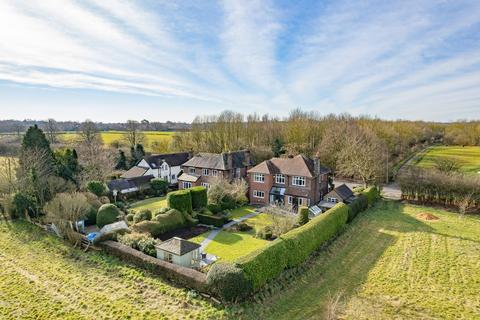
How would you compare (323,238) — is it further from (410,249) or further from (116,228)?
(116,228)

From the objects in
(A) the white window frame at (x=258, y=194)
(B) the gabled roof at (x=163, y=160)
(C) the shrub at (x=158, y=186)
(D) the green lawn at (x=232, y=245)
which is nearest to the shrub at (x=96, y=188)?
(C) the shrub at (x=158, y=186)

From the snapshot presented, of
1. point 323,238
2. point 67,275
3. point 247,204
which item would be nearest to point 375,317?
point 323,238

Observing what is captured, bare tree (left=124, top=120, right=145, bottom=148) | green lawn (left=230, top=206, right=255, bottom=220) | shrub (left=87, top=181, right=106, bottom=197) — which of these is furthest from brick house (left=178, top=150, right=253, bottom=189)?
bare tree (left=124, top=120, right=145, bottom=148)

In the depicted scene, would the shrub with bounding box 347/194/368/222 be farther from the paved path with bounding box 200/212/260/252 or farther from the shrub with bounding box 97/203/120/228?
the shrub with bounding box 97/203/120/228

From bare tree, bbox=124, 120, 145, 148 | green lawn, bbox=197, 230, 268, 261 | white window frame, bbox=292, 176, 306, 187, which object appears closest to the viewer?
green lawn, bbox=197, 230, 268, 261

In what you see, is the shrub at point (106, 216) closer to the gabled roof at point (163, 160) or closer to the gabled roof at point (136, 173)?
the gabled roof at point (136, 173)
